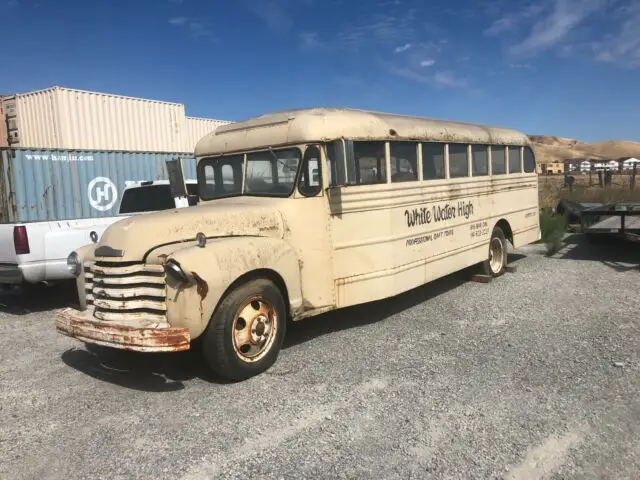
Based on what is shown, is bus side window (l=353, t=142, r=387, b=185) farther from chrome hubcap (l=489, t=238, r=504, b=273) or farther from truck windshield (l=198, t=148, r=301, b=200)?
chrome hubcap (l=489, t=238, r=504, b=273)

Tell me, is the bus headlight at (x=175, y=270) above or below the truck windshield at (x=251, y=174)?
below

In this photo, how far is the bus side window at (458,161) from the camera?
6.95 m

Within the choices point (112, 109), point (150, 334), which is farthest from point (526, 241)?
point (112, 109)

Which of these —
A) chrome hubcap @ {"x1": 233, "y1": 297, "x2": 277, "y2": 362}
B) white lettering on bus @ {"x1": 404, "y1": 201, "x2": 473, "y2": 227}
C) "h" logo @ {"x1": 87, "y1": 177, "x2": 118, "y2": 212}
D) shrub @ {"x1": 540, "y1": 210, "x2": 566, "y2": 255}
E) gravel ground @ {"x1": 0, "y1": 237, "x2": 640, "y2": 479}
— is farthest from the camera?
"h" logo @ {"x1": 87, "y1": 177, "x2": 118, "y2": 212}

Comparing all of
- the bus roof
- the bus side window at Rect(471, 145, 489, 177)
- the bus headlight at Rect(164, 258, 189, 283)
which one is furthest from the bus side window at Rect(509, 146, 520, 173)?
the bus headlight at Rect(164, 258, 189, 283)

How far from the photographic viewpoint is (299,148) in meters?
5.13

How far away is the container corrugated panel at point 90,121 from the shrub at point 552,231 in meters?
13.5

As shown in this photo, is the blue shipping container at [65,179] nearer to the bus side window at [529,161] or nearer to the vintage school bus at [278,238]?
the vintage school bus at [278,238]

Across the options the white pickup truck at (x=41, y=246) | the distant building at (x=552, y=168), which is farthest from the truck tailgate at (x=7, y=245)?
the distant building at (x=552, y=168)

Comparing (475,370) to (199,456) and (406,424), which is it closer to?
(406,424)

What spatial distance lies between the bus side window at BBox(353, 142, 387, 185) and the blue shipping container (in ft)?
18.1

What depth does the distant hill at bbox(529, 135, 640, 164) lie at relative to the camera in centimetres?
9838

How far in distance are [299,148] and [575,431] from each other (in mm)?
3389

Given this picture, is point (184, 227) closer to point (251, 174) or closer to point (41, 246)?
point (251, 174)
